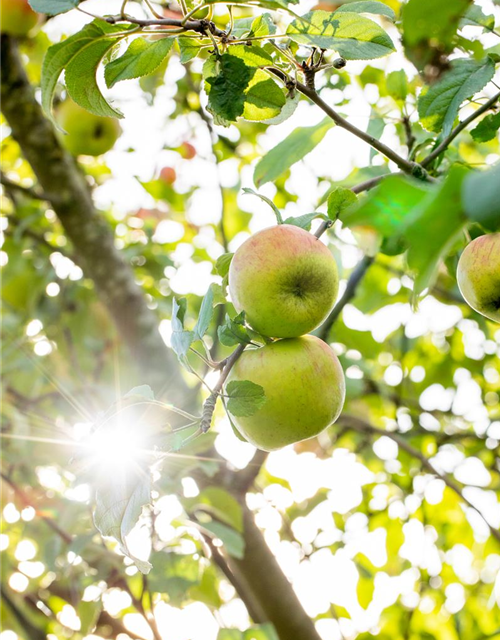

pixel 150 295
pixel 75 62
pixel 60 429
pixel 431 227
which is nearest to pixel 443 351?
pixel 150 295

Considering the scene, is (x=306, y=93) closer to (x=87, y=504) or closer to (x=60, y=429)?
(x=87, y=504)

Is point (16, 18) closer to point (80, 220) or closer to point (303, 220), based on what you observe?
point (80, 220)

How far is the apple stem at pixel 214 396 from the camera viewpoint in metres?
0.80

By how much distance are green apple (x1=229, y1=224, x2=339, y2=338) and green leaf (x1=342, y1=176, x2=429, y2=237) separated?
0.44m

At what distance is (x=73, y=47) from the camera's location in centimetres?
79

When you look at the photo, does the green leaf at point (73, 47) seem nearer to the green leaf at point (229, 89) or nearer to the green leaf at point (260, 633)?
the green leaf at point (229, 89)

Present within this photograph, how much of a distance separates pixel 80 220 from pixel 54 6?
1.40 metres

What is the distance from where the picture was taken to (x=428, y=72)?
91cm

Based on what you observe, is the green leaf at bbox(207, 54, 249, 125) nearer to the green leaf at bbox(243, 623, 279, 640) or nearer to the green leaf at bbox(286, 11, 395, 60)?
the green leaf at bbox(286, 11, 395, 60)

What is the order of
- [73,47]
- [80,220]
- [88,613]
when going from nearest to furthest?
[73,47]
[88,613]
[80,220]

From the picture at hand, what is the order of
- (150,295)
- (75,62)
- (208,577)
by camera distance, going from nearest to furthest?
1. (75,62)
2. (208,577)
3. (150,295)

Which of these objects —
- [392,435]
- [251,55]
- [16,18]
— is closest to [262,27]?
[251,55]

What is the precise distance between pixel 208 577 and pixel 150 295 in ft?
4.15

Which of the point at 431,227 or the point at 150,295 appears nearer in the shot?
the point at 431,227
